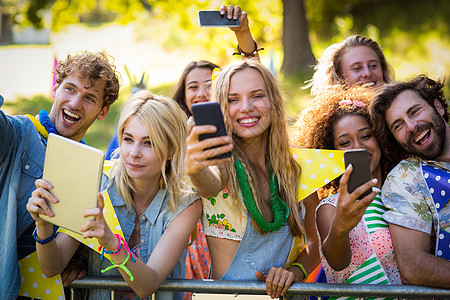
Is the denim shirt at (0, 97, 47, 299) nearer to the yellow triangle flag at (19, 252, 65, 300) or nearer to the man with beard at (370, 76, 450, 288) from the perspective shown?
the yellow triangle flag at (19, 252, 65, 300)

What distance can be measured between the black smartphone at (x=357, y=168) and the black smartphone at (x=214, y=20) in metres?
1.48

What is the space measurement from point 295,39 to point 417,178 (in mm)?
10434

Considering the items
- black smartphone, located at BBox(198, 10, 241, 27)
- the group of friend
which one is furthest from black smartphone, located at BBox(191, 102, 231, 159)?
black smartphone, located at BBox(198, 10, 241, 27)

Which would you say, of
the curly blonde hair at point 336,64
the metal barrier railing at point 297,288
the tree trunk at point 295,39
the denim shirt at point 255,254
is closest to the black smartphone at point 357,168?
the metal barrier railing at point 297,288

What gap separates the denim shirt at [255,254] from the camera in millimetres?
2994

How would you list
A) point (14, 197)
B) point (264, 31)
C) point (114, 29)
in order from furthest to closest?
point (114, 29), point (264, 31), point (14, 197)

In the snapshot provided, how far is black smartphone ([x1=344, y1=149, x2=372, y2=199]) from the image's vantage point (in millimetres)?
2601

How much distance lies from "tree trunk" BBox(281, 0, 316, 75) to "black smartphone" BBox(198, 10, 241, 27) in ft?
29.7

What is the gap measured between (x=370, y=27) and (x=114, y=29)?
35.3 feet

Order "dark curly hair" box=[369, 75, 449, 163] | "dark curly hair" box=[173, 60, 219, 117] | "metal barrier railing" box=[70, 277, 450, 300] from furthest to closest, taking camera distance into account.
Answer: "dark curly hair" box=[173, 60, 219, 117] → "dark curly hair" box=[369, 75, 449, 163] → "metal barrier railing" box=[70, 277, 450, 300]

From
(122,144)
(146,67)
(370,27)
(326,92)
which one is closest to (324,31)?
(370,27)

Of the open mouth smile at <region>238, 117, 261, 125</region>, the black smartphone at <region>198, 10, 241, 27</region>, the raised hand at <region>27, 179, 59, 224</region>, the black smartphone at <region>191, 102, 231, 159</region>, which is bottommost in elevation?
the raised hand at <region>27, 179, 59, 224</region>

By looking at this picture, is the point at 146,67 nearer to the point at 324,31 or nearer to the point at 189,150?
the point at 324,31

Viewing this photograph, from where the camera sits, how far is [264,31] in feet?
47.2
